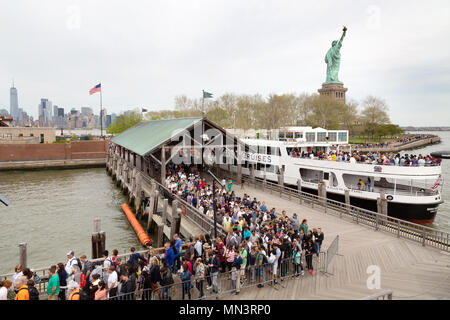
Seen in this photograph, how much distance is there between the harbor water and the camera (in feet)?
58.7

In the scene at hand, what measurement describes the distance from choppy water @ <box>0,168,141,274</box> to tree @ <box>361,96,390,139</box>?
7873 centimetres

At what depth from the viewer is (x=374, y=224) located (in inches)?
651

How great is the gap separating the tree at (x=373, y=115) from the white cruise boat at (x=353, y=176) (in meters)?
65.1

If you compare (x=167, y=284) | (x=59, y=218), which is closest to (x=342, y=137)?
(x=59, y=218)

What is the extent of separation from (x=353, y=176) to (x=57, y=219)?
25003 mm

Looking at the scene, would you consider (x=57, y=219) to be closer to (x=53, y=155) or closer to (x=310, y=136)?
(x=310, y=136)

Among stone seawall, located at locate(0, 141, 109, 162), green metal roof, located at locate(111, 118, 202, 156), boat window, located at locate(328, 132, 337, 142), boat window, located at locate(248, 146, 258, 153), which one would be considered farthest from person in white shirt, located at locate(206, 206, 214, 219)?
stone seawall, located at locate(0, 141, 109, 162)

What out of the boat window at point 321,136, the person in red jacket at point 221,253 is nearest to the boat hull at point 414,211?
the person in red jacket at point 221,253

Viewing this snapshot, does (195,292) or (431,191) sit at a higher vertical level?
(431,191)

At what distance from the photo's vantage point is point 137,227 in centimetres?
2067

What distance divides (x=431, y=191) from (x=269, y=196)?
12062 mm

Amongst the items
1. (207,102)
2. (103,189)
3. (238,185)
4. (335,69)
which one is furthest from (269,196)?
(335,69)

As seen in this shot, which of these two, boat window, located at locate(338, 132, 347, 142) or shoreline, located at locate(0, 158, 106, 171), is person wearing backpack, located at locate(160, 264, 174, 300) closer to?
boat window, located at locate(338, 132, 347, 142)
